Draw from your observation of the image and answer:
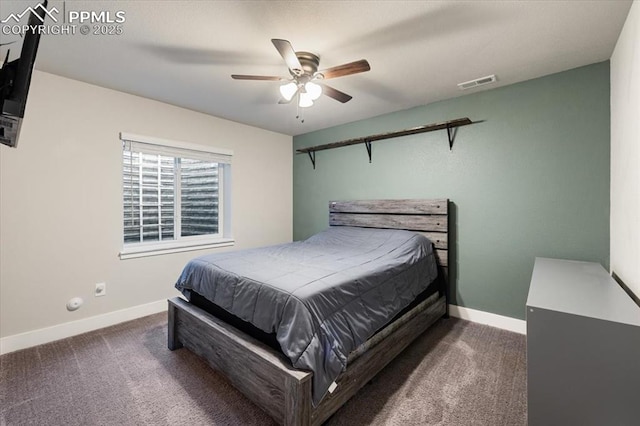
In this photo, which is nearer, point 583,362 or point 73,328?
point 583,362

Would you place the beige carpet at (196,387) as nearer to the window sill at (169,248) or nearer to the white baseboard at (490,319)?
the white baseboard at (490,319)

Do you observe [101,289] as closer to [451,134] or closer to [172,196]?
[172,196]

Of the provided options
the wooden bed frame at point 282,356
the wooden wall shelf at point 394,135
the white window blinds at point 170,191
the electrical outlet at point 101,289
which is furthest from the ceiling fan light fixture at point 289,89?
the electrical outlet at point 101,289

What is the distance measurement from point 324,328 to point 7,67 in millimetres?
2128

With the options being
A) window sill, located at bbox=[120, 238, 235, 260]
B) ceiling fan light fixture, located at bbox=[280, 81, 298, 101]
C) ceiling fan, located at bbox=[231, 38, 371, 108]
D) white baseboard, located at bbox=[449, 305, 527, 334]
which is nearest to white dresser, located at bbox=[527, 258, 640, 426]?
white baseboard, located at bbox=[449, 305, 527, 334]

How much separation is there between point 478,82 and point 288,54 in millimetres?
1911

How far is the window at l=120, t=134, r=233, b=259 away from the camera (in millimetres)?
3049

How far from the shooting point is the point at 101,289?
9.10 ft

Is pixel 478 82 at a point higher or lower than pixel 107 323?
higher

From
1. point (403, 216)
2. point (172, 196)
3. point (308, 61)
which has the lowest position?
point (403, 216)

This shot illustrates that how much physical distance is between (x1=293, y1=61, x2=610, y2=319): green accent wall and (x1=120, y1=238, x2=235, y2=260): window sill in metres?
2.20

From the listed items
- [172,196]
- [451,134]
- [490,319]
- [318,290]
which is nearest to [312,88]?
[318,290]

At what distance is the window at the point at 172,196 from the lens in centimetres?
305

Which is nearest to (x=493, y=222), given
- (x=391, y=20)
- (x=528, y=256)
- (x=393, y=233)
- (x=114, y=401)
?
(x=528, y=256)
